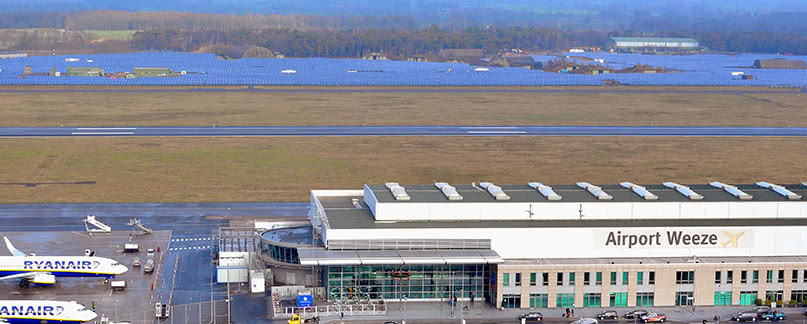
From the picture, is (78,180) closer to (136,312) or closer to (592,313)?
(136,312)

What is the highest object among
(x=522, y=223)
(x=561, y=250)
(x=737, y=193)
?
(x=737, y=193)

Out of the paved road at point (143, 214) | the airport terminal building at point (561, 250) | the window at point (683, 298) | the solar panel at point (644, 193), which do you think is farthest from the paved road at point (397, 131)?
the window at point (683, 298)

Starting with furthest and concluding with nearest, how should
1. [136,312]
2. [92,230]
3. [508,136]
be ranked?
[508,136] → [92,230] → [136,312]

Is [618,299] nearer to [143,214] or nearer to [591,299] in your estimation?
[591,299]

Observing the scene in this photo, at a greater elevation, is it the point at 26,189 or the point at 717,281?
the point at 26,189

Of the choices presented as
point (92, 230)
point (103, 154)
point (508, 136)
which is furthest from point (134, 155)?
point (508, 136)

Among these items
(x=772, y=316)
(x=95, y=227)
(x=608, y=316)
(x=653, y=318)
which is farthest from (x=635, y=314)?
(x=95, y=227)

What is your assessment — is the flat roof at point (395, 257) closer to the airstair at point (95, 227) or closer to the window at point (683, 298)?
the window at point (683, 298)

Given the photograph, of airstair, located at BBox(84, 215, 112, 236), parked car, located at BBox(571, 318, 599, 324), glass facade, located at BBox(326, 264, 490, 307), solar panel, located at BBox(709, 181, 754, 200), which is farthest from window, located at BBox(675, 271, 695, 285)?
airstair, located at BBox(84, 215, 112, 236)
